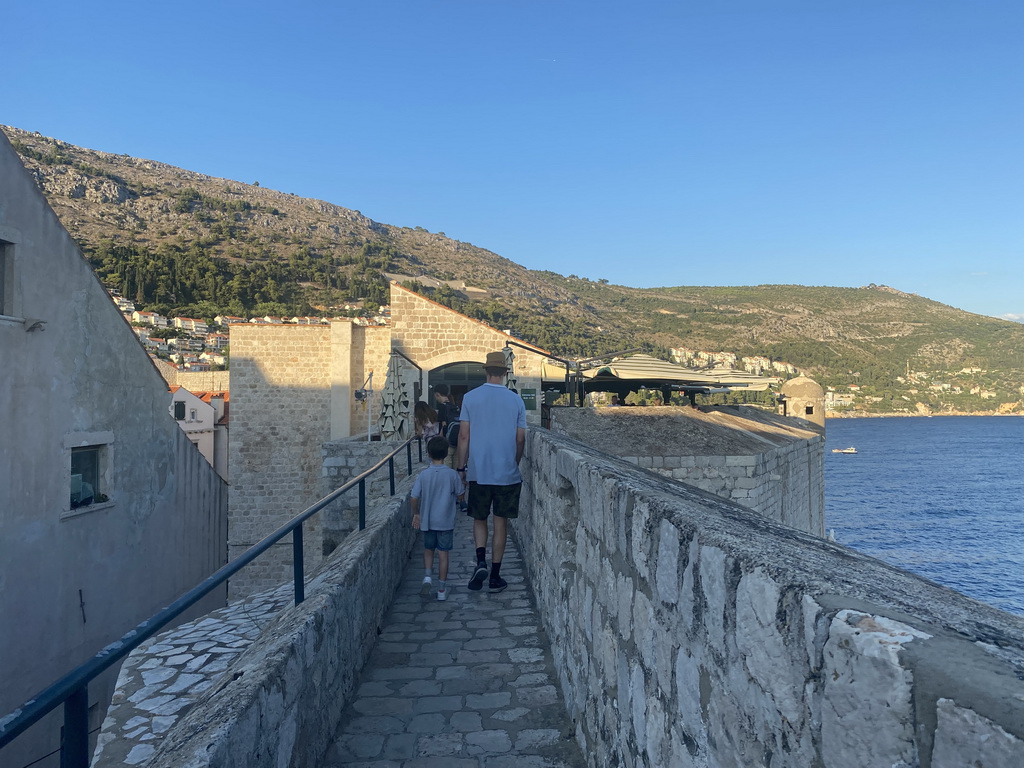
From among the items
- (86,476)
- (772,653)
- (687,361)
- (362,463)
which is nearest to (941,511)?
(362,463)

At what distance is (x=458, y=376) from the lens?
67.1 feet

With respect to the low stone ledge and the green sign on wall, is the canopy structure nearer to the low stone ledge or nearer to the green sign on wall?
the green sign on wall

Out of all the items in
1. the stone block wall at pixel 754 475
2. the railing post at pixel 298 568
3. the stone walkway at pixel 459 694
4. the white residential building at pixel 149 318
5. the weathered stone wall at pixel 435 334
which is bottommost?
the stone block wall at pixel 754 475

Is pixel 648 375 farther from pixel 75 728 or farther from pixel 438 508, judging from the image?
pixel 75 728

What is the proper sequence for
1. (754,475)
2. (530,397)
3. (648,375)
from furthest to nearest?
(530,397)
(648,375)
(754,475)

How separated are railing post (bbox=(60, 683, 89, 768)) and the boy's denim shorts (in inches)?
153

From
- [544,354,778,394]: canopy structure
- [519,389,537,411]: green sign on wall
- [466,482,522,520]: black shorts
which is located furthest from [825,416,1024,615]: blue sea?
[519,389,537,411]: green sign on wall

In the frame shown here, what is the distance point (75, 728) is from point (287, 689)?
0.89 meters

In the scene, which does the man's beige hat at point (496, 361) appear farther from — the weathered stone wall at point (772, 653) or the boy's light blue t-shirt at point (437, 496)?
the weathered stone wall at point (772, 653)

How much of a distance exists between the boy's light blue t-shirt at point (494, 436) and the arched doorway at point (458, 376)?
14.9 meters

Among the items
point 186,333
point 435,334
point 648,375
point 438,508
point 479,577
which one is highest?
point 186,333

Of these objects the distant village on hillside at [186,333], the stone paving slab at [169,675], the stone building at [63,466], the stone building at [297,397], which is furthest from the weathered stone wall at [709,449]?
the distant village on hillside at [186,333]

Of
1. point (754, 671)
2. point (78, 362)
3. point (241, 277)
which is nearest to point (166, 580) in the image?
point (78, 362)

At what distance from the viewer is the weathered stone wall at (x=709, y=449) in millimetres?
14727
